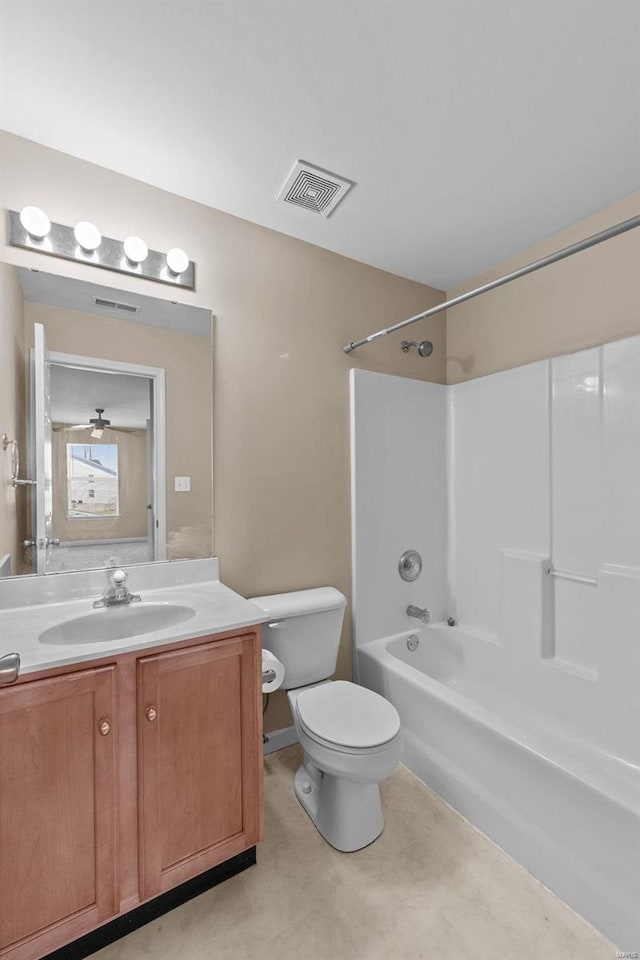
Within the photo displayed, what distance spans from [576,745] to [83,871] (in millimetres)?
1899

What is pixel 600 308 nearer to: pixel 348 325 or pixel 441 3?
pixel 348 325

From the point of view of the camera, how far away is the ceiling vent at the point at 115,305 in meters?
1.62

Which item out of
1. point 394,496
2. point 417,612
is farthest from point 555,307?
point 417,612

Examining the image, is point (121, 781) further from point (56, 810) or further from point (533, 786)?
point (533, 786)

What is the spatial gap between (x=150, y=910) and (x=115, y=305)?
203cm

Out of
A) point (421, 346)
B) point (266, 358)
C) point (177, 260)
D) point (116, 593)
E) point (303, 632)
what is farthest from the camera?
point (421, 346)

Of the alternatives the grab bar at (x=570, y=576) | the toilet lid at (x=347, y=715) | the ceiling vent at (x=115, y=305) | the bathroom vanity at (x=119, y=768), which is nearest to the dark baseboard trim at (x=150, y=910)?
the bathroom vanity at (x=119, y=768)

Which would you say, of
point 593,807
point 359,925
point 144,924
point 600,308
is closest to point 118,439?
point 144,924

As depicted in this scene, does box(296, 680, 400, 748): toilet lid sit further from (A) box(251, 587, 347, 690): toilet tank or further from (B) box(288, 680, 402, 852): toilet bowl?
(A) box(251, 587, 347, 690): toilet tank

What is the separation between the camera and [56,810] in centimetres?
107

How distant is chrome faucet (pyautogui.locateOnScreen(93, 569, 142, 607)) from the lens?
1501 mm

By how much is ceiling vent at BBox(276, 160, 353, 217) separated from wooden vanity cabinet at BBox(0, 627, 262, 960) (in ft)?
5.63

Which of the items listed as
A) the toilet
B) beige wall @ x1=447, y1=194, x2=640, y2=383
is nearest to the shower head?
beige wall @ x1=447, y1=194, x2=640, y2=383

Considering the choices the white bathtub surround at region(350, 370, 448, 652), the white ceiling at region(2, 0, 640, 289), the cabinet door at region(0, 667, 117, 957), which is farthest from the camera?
the white bathtub surround at region(350, 370, 448, 652)
